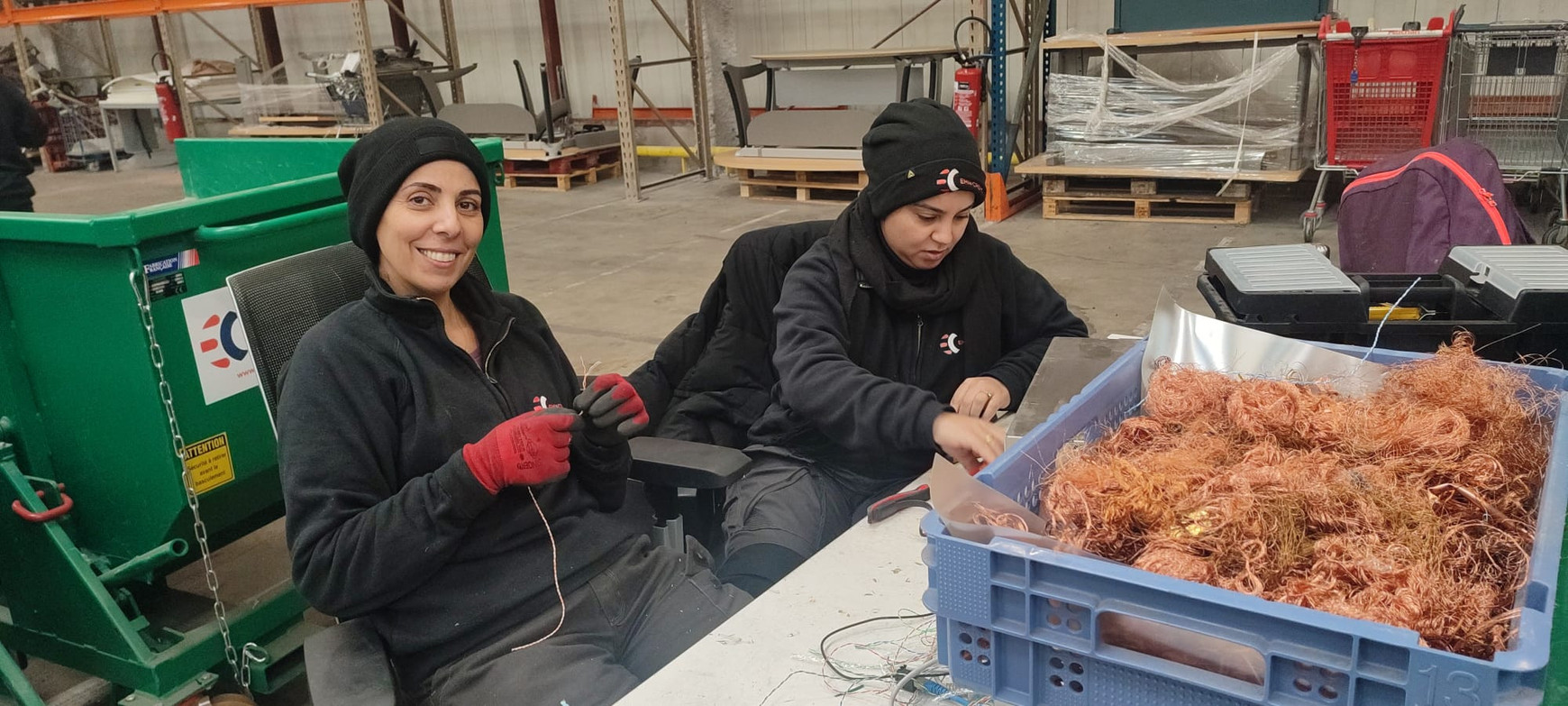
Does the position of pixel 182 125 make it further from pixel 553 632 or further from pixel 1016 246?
pixel 553 632

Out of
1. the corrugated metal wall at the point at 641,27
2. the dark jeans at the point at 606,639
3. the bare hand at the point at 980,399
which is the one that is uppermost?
the corrugated metal wall at the point at 641,27

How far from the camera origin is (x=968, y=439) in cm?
151

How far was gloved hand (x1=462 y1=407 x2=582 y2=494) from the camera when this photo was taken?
1.37 metres

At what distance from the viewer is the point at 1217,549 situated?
92 cm

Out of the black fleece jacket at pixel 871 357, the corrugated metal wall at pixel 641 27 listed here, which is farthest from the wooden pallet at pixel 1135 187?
the black fleece jacket at pixel 871 357

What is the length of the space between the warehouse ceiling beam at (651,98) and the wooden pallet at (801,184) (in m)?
0.74

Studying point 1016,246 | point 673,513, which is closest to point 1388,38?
point 1016,246

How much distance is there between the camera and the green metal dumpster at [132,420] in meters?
1.84

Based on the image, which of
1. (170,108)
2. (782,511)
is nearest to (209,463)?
(782,511)

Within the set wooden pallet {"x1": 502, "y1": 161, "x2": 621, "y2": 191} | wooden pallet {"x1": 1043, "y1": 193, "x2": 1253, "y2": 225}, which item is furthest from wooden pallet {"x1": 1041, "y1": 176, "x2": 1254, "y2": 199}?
wooden pallet {"x1": 502, "y1": 161, "x2": 621, "y2": 191}

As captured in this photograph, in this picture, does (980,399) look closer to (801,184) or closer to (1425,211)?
(1425,211)

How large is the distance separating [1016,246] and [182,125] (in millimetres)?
7731

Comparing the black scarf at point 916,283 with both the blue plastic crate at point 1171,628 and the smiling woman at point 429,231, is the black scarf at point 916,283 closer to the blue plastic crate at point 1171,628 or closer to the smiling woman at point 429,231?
the smiling woman at point 429,231

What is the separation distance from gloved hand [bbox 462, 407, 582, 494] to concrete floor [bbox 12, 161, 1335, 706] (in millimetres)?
1734
